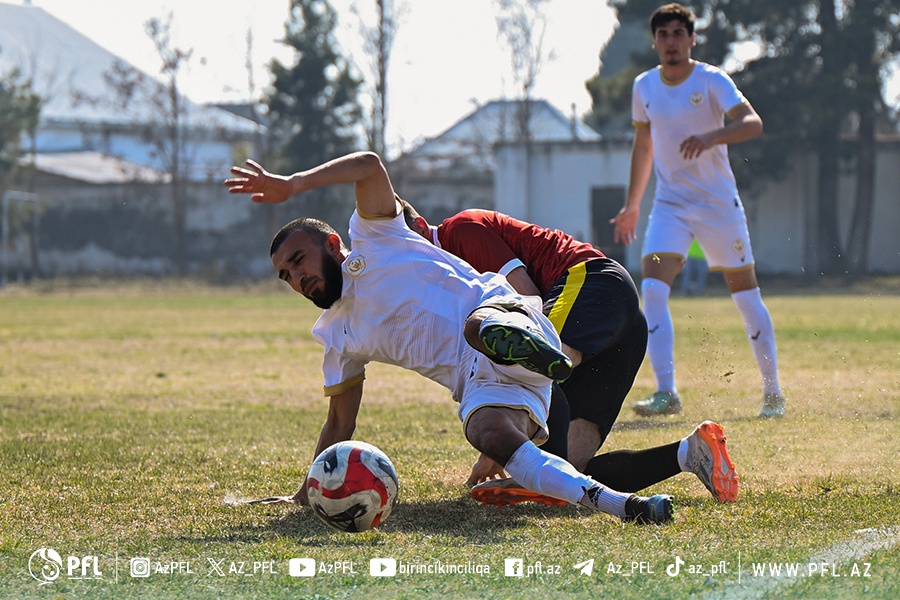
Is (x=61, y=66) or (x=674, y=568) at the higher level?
(x=61, y=66)

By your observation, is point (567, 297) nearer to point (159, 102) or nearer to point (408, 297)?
point (408, 297)

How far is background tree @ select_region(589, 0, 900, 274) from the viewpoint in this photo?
121 feet

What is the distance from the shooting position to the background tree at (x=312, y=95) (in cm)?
4434

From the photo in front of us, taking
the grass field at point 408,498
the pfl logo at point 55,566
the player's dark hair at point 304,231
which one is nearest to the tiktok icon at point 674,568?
the grass field at point 408,498

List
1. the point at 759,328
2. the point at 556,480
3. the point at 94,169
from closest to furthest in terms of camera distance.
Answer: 1. the point at 556,480
2. the point at 759,328
3. the point at 94,169

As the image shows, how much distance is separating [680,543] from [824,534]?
50 cm

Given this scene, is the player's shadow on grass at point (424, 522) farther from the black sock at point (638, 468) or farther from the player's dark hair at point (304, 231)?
the player's dark hair at point (304, 231)

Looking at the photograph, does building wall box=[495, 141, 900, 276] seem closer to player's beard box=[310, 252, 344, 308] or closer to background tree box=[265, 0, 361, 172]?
background tree box=[265, 0, 361, 172]

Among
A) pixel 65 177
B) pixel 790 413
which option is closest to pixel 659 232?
pixel 790 413

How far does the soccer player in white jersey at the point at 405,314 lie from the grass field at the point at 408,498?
33 cm

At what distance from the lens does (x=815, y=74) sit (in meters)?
37.9

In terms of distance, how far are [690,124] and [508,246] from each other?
279 centimetres

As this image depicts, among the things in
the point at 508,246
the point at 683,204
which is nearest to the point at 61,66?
the point at 683,204

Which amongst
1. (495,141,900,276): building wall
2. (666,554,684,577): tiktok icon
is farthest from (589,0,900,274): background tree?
(666,554,684,577): tiktok icon
